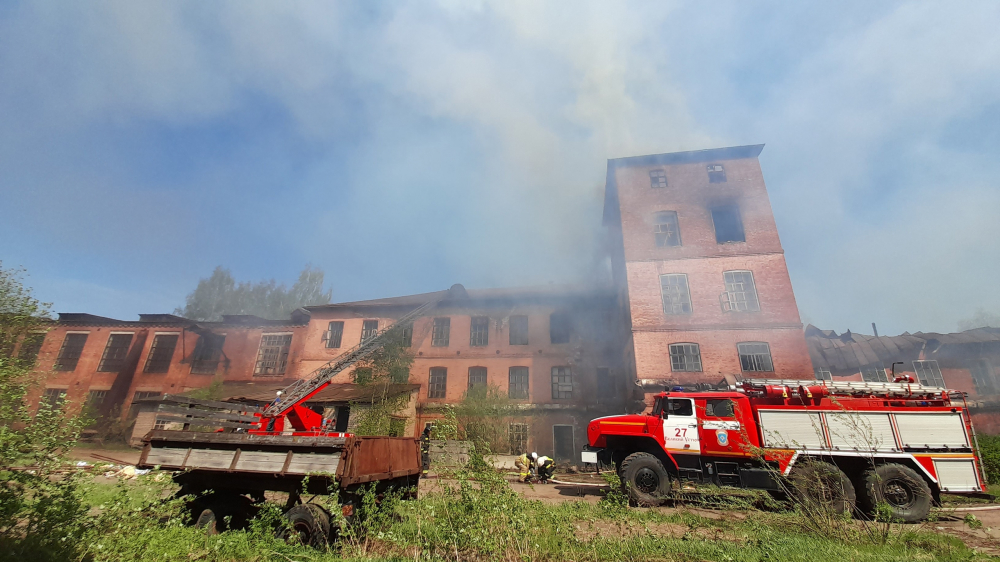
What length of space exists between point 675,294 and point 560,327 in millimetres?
7339

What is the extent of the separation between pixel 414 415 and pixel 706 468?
16793 millimetres

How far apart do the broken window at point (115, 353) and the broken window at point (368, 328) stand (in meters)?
15.1

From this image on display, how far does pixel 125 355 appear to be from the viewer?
26.4 metres

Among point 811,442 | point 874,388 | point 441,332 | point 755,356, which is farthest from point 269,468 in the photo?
point 441,332

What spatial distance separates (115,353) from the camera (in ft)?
86.9

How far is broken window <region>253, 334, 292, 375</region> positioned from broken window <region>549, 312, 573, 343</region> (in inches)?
667

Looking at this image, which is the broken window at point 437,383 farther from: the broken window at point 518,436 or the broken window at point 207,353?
the broken window at point 207,353

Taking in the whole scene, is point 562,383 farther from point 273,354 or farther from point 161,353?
point 161,353

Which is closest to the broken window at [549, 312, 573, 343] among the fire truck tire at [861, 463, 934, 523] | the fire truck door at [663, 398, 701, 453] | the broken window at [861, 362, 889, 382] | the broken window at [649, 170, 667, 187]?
the broken window at [649, 170, 667, 187]

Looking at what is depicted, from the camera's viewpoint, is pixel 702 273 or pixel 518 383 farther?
pixel 518 383

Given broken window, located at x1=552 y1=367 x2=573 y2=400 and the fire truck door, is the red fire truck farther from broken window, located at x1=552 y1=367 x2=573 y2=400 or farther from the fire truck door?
broken window, located at x1=552 y1=367 x2=573 y2=400

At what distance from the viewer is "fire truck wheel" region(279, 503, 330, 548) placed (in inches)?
208

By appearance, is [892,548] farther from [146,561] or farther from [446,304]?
[446,304]

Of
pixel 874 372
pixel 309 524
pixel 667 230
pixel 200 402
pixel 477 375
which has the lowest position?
pixel 309 524
